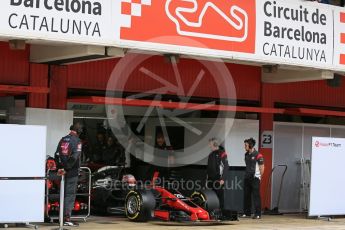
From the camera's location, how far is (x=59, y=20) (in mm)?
13086

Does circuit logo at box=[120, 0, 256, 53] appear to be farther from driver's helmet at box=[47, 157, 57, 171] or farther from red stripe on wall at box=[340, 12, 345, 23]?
driver's helmet at box=[47, 157, 57, 171]

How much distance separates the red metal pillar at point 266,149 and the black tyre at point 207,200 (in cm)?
379

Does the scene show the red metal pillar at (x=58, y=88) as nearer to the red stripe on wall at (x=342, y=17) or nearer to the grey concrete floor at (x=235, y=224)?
the grey concrete floor at (x=235, y=224)

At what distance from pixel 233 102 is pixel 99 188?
14.3 ft

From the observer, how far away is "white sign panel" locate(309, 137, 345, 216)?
674 inches

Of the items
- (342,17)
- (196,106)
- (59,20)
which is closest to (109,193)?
(196,106)

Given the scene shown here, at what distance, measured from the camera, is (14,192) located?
42.4ft

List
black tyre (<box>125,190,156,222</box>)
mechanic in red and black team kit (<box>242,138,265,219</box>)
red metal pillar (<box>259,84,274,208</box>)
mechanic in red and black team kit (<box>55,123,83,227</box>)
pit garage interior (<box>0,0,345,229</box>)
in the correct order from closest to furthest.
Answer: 1. mechanic in red and black team kit (<box>55,123,83,227</box>)
2. black tyre (<box>125,190,156,222</box>)
3. pit garage interior (<box>0,0,345,229</box>)
4. mechanic in red and black team kit (<box>242,138,265,219</box>)
5. red metal pillar (<box>259,84,274,208</box>)

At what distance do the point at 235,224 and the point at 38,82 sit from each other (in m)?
5.25

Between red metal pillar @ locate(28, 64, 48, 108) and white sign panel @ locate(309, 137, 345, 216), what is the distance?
633 cm

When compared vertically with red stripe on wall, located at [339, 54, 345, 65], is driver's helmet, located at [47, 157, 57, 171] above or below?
below

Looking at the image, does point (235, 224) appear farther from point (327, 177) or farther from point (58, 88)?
point (58, 88)

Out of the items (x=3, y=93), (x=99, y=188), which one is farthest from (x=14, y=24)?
(x=99, y=188)

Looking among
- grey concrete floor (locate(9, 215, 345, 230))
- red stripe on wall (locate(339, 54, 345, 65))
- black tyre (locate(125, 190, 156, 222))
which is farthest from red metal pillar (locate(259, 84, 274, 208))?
black tyre (locate(125, 190, 156, 222))
